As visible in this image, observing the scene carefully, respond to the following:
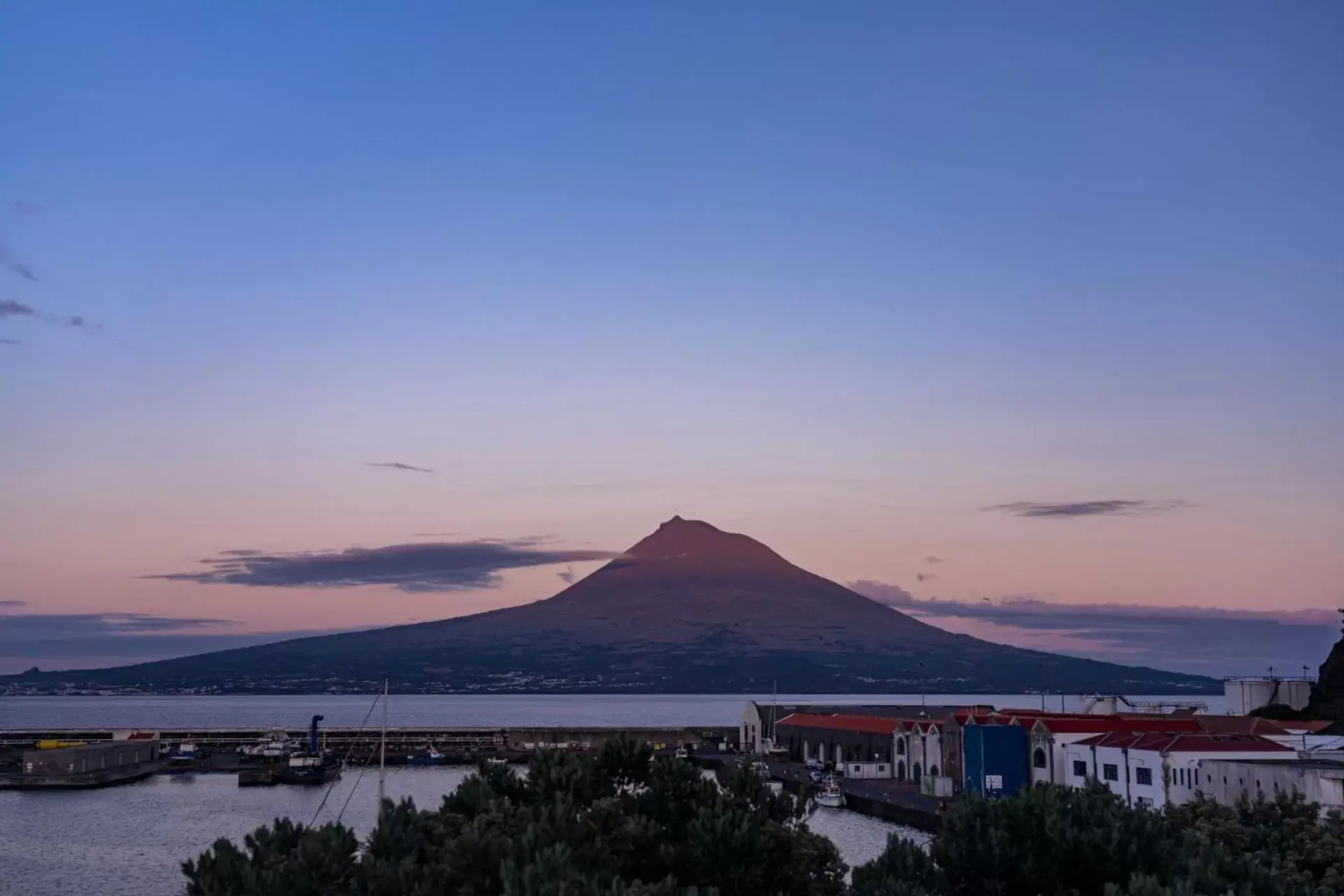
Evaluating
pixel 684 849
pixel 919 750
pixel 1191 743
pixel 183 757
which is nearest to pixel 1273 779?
pixel 1191 743

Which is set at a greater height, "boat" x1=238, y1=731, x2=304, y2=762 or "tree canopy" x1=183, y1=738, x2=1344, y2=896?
"tree canopy" x1=183, y1=738, x2=1344, y2=896

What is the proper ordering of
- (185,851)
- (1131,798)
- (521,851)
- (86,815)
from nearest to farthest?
(521,851)
(1131,798)
(185,851)
(86,815)

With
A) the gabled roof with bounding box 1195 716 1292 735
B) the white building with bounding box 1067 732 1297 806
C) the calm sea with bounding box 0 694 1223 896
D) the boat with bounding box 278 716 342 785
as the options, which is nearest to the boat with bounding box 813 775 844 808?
the calm sea with bounding box 0 694 1223 896

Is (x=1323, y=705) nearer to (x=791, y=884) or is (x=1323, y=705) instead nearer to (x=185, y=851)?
(x=185, y=851)

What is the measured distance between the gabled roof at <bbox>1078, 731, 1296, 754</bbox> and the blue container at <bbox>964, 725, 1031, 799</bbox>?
176 inches

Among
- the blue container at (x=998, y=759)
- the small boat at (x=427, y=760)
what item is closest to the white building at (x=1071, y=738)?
the blue container at (x=998, y=759)

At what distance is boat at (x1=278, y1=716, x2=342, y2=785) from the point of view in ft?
220

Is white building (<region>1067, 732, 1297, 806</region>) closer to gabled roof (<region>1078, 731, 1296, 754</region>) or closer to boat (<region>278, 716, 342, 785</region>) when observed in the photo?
gabled roof (<region>1078, 731, 1296, 754</region>)

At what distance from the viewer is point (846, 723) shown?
2571 inches

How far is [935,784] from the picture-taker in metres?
49.3

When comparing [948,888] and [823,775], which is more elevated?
[948,888]

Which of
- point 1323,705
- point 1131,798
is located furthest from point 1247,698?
point 1131,798

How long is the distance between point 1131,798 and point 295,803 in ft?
118

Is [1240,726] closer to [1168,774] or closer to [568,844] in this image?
[1168,774]
